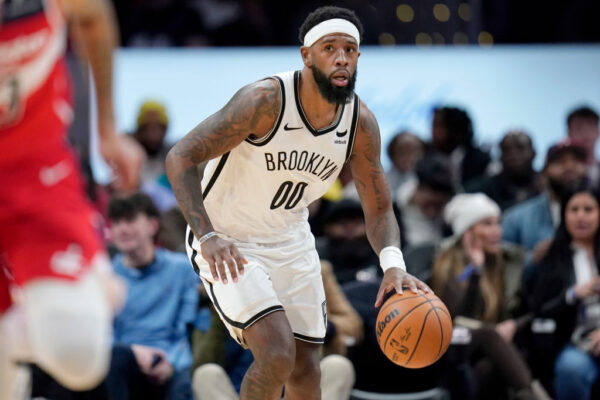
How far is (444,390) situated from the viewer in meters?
6.37

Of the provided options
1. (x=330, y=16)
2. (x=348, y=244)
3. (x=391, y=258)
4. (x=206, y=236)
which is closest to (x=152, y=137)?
(x=348, y=244)

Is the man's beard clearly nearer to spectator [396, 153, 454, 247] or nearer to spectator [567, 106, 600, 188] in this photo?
spectator [396, 153, 454, 247]

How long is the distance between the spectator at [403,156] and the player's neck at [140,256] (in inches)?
117

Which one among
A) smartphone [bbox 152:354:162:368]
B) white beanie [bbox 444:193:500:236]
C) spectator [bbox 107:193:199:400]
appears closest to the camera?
smartphone [bbox 152:354:162:368]

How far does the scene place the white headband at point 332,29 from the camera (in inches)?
180

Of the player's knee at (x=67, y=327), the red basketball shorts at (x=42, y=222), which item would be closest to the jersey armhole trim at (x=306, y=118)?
the red basketball shorts at (x=42, y=222)

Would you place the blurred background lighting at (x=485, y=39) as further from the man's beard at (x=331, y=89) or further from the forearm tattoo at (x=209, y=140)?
the forearm tattoo at (x=209, y=140)

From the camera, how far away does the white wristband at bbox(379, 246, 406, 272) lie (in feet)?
15.4

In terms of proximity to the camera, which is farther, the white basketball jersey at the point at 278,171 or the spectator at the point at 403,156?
the spectator at the point at 403,156

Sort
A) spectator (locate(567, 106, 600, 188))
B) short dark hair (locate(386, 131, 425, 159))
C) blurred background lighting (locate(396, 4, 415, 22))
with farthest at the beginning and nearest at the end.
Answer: blurred background lighting (locate(396, 4, 415, 22)) → short dark hair (locate(386, 131, 425, 159)) → spectator (locate(567, 106, 600, 188))

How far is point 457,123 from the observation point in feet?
28.3

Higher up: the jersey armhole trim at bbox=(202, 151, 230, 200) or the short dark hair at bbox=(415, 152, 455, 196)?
the jersey armhole trim at bbox=(202, 151, 230, 200)

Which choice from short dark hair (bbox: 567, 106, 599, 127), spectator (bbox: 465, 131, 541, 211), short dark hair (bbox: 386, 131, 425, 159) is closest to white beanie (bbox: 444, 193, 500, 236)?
spectator (bbox: 465, 131, 541, 211)

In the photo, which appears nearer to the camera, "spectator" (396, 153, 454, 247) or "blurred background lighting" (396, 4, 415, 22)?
"spectator" (396, 153, 454, 247)
